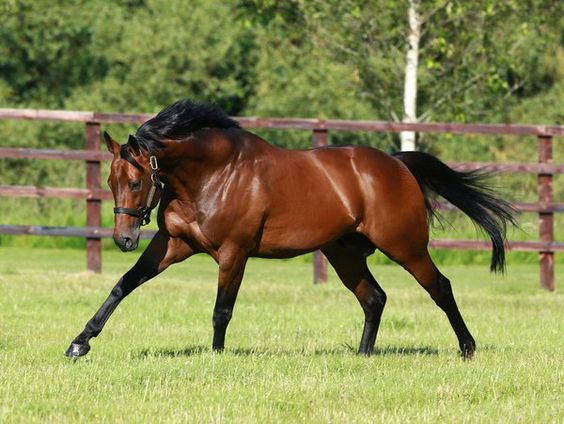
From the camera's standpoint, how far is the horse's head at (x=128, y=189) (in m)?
8.08

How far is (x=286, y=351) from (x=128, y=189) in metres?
1.89

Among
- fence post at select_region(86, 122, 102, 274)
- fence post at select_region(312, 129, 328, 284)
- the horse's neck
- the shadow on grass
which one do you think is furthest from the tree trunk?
the horse's neck

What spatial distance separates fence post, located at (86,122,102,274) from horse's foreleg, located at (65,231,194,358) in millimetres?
6324

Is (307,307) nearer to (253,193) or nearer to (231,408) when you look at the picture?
(253,193)

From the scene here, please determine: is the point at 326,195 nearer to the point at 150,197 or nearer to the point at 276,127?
the point at 150,197

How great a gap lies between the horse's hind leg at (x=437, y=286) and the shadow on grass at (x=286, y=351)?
31 centimetres

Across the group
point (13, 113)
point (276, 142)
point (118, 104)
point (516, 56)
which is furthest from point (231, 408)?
point (118, 104)

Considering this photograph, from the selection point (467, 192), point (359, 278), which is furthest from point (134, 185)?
point (467, 192)

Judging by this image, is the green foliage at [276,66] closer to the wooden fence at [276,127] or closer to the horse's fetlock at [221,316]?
the wooden fence at [276,127]

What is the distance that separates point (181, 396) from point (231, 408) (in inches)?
16.0

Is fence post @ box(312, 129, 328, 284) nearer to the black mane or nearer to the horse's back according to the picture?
the horse's back

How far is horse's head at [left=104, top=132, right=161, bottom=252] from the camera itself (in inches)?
318

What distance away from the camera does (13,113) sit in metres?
14.5

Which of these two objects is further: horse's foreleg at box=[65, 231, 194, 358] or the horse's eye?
horse's foreleg at box=[65, 231, 194, 358]
